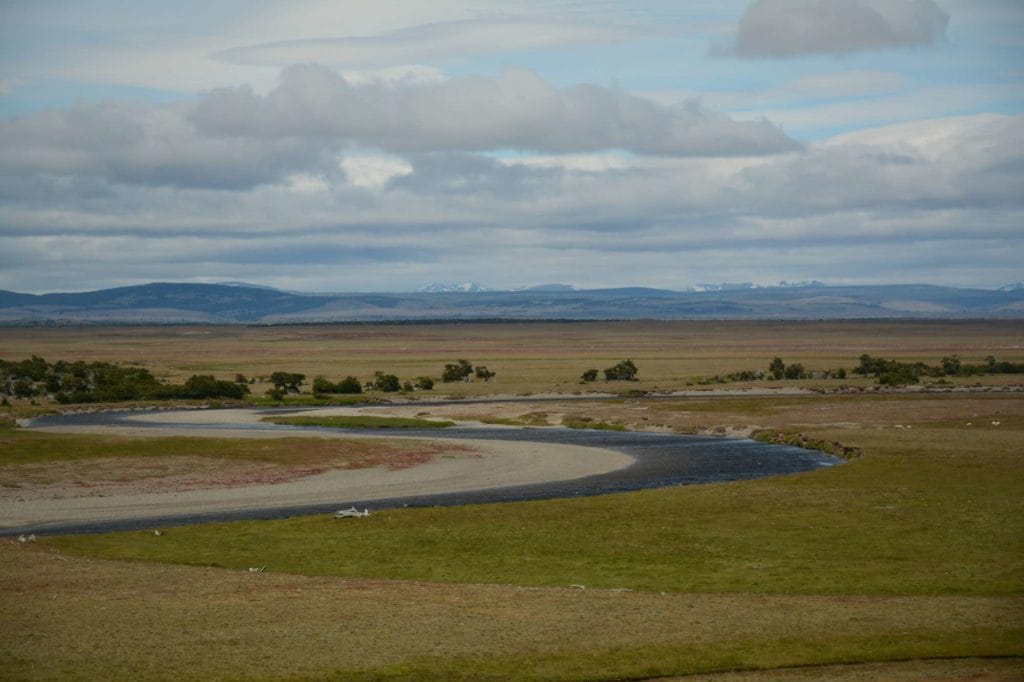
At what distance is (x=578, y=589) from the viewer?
29.3 metres

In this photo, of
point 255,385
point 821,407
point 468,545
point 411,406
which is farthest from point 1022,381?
point 468,545

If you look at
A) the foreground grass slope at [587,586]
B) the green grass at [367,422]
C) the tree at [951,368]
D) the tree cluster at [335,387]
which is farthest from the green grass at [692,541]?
the tree at [951,368]

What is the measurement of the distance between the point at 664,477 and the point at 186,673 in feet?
114

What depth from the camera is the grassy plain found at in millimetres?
22797

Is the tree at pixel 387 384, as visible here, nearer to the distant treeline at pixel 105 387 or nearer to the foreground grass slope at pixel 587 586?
the distant treeline at pixel 105 387

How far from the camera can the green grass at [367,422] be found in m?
79.8

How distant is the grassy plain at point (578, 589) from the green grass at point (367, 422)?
3513cm

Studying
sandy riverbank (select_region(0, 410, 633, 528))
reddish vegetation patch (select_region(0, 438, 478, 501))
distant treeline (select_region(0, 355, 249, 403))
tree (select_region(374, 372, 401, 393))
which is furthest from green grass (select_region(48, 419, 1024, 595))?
tree (select_region(374, 372, 401, 393))

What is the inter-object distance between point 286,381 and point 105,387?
16110 millimetres

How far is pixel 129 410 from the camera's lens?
94.8 metres

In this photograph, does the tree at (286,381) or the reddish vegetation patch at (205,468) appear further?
the tree at (286,381)

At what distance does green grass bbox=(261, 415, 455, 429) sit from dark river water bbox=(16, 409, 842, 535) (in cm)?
200

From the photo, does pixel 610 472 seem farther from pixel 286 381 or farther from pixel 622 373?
pixel 622 373

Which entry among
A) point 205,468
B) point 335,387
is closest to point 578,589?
point 205,468
